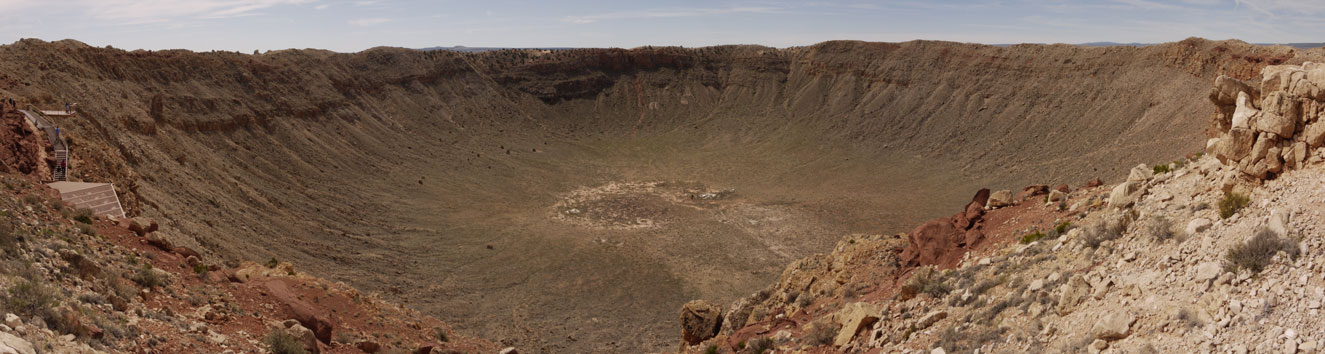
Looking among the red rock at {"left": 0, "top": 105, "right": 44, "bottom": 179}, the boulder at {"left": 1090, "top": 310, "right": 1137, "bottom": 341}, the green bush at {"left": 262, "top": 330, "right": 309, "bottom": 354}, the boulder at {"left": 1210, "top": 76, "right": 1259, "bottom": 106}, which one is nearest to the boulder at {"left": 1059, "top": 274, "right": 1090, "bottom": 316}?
the boulder at {"left": 1090, "top": 310, "right": 1137, "bottom": 341}

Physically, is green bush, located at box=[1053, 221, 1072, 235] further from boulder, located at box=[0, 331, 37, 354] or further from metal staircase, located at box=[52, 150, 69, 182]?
metal staircase, located at box=[52, 150, 69, 182]

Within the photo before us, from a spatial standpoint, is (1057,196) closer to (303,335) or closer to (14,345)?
(303,335)

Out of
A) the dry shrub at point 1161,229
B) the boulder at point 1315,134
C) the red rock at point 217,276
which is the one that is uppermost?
the boulder at point 1315,134

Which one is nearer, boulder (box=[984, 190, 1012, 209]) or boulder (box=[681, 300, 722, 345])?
boulder (box=[984, 190, 1012, 209])

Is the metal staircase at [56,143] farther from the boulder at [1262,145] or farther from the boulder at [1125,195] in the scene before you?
the boulder at [1262,145]

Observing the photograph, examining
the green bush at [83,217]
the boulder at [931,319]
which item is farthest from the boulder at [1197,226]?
the green bush at [83,217]

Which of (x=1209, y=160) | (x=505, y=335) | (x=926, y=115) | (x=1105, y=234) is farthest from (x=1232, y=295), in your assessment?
Result: (x=926, y=115)

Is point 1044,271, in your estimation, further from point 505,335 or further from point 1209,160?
point 505,335
